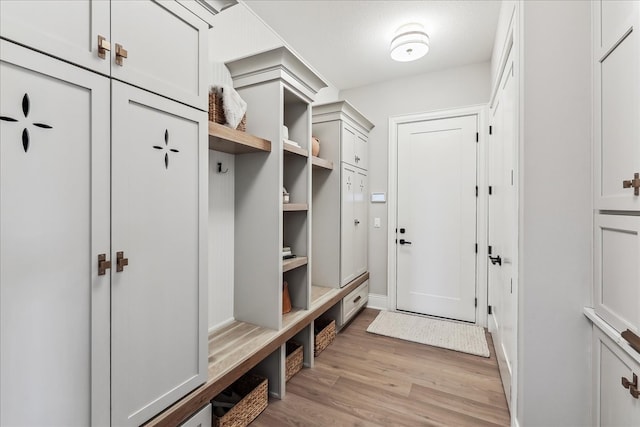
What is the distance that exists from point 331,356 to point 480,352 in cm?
128

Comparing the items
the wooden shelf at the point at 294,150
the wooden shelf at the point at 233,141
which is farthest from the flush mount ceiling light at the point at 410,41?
the wooden shelf at the point at 233,141

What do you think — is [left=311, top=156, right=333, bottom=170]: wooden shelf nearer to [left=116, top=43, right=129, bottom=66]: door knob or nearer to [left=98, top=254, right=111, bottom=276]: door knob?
[left=116, top=43, right=129, bottom=66]: door knob

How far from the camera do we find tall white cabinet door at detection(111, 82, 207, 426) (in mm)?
1044

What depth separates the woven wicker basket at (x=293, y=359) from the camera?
7.07ft

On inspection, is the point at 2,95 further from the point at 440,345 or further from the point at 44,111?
the point at 440,345

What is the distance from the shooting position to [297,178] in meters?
2.34

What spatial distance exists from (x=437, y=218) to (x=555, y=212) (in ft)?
6.50

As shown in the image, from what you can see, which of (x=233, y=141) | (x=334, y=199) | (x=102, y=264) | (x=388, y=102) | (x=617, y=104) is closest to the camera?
(x=102, y=264)

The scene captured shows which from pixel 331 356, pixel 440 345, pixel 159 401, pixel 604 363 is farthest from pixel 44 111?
pixel 440 345

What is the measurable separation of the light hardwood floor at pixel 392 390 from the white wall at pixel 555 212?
0.59m

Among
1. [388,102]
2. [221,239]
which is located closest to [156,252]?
[221,239]

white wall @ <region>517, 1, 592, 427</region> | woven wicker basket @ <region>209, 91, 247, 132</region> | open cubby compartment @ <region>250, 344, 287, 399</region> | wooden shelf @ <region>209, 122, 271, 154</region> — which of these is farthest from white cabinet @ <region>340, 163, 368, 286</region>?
white wall @ <region>517, 1, 592, 427</region>

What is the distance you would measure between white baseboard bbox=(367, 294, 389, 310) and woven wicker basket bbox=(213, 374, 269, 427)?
199 cm

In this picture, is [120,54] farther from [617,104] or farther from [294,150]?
[617,104]
